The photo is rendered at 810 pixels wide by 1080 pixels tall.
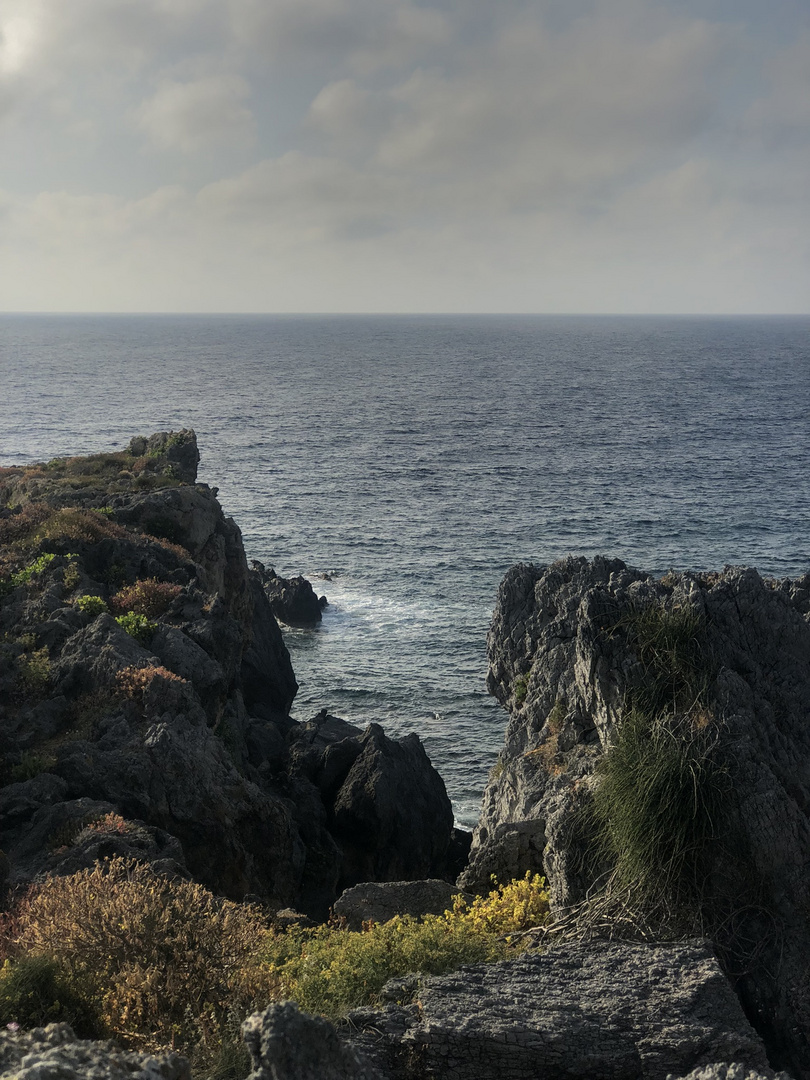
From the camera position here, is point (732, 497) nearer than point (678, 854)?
No

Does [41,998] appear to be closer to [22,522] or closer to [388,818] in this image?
[388,818]

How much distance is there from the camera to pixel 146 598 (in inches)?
1123

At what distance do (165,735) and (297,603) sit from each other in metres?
37.6

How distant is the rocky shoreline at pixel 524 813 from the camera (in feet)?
31.6

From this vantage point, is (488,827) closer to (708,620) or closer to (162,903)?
(708,620)

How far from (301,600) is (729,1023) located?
161 ft

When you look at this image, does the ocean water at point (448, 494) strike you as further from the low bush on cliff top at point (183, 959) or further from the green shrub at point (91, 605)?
the low bush on cliff top at point (183, 959)

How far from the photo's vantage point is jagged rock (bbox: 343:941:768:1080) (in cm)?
941

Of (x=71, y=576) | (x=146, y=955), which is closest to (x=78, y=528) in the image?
(x=71, y=576)

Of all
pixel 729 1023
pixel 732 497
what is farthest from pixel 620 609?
pixel 732 497

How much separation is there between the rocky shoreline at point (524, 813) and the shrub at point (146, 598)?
106 mm

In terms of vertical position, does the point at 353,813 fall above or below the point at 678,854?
below

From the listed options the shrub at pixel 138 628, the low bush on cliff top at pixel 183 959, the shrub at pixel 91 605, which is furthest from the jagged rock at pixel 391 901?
the shrub at pixel 91 605

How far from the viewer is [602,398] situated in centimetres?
15712
